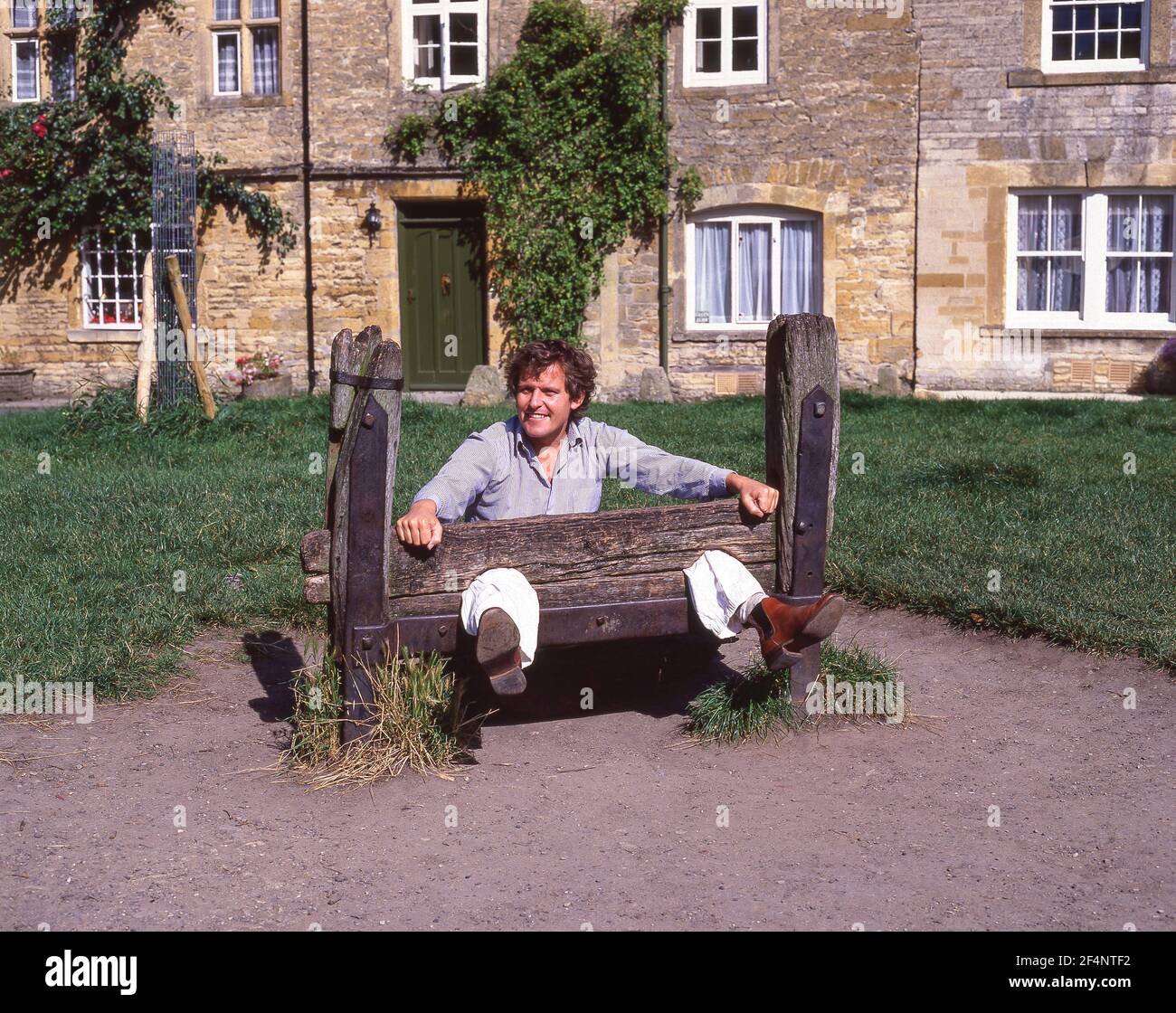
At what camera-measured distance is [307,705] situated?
4.93 m

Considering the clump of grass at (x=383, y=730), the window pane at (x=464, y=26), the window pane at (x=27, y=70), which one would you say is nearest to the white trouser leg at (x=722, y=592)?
the clump of grass at (x=383, y=730)

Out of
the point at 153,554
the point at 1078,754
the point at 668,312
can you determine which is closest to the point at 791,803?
the point at 1078,754

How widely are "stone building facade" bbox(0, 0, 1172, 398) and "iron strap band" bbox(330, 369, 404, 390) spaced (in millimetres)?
12618

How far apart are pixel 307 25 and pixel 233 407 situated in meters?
6.88

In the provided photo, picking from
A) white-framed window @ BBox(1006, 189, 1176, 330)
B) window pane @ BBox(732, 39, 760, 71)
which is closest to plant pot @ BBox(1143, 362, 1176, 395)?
white-framed window @ BBox(1006, 189, 1176, 330)

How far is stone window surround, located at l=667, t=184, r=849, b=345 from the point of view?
656 inches

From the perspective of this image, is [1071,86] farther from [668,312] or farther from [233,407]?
[233,407]

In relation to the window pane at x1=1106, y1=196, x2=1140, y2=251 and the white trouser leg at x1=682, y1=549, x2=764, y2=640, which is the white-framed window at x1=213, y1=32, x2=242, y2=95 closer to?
the window pane at x1=1106, y1=196, x2=1140, y2=251

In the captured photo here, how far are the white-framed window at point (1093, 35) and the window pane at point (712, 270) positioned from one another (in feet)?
14.0

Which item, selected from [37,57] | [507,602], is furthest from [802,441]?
[37,57]

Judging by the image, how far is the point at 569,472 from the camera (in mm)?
5406

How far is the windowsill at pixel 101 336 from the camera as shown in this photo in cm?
1870

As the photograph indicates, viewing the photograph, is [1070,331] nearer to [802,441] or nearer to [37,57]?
[802,441]

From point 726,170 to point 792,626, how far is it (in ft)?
42.5
